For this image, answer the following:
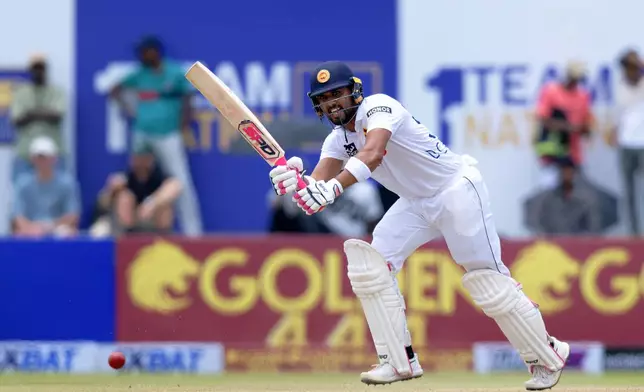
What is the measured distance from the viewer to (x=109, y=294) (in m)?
10.5

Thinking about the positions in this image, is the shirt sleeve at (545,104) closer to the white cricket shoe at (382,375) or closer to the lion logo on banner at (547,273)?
the lion logo on banner at (547,273)

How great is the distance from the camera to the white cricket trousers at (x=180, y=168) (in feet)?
39.0

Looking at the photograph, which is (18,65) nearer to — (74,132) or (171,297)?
(74,132)

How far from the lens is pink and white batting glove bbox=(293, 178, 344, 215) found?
642cm

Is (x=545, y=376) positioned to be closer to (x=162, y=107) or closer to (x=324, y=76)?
(x=324, y=76)

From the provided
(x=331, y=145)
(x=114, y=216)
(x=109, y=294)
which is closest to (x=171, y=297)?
(x=109, y=294)

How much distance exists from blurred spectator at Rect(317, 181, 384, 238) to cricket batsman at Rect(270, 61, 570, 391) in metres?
4.27

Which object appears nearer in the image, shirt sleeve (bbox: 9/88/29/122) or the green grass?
the green grass

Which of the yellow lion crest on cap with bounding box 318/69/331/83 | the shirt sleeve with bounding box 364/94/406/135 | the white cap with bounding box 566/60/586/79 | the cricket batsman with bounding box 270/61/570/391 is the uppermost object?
the yellow lion crest on cap with bounding box 318/69/331/83

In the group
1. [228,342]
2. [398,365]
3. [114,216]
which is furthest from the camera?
[114,216]

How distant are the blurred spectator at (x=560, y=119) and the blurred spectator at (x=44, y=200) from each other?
3892 millimetres

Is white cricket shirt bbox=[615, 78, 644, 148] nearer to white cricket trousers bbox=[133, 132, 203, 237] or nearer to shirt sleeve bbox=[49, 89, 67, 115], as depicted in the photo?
white cricket trousers bbox=[133, 132, 203, 237]

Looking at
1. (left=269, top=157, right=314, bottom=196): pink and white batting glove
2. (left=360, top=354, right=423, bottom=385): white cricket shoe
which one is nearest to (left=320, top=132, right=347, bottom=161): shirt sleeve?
(left=269, top=157, right=314, bottom=196): pink and white batting glove

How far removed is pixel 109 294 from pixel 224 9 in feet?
10.3
